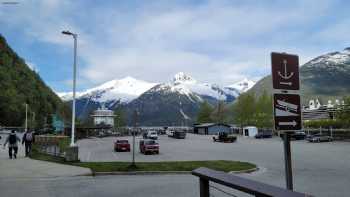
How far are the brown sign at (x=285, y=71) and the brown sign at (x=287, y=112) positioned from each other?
14 cm

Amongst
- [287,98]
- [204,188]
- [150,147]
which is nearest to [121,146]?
[150,147]

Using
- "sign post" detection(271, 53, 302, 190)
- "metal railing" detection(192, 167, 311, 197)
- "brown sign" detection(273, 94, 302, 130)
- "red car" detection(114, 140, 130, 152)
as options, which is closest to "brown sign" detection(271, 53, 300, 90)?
"sign post" detection(271, 53, 302, 190)

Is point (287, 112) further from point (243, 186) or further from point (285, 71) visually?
point (243, 186)

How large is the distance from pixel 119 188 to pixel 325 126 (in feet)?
255

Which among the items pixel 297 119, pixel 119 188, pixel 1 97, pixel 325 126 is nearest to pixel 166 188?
pixel 119 188

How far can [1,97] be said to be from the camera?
356ft

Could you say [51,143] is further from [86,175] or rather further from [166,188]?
[166,188]

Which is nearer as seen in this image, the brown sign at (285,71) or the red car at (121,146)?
the brown sign at (285,71)

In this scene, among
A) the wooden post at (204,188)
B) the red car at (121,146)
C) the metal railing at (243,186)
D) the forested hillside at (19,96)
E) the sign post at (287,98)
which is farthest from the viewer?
the forested hillside at (19,96)

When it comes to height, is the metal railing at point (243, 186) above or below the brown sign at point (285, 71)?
below

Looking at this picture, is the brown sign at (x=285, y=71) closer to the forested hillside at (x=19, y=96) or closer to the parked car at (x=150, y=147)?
the parked car at (x=150, y=147)

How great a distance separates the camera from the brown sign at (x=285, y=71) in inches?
208

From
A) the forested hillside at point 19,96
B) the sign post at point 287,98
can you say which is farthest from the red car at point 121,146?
the forested hillside at point 19,96

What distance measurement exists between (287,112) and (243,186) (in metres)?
1.25
